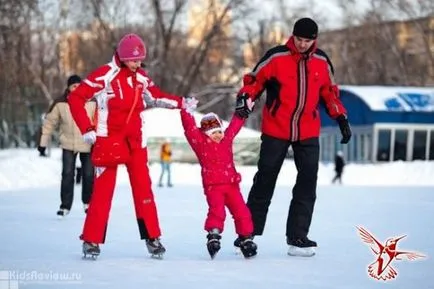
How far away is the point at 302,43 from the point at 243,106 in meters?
0.64

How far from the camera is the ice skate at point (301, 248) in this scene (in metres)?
6.43

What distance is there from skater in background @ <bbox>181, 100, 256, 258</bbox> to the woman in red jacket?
407mm

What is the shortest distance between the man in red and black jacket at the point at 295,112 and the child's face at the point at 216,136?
241 mm

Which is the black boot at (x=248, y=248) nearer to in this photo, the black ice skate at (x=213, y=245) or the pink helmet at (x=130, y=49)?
the black ice skate at (x=213, y=245)

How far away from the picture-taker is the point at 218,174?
651cm

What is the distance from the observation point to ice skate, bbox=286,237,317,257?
6.43 m

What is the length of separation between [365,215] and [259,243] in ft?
12.4

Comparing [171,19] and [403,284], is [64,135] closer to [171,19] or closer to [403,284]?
[403,284]

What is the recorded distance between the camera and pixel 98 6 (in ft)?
150

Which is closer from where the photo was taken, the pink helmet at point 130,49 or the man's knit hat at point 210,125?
the pink helmet at point 130,49

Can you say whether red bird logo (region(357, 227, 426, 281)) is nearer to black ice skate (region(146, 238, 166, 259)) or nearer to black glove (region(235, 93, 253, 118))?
black glove (region(235, 93, 253, 118))

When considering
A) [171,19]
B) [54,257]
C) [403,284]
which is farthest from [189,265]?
[171,19]

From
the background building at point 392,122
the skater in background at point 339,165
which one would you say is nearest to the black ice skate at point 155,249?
the skater in background at point 339,165

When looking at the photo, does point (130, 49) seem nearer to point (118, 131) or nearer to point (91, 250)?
point (118, 131)
